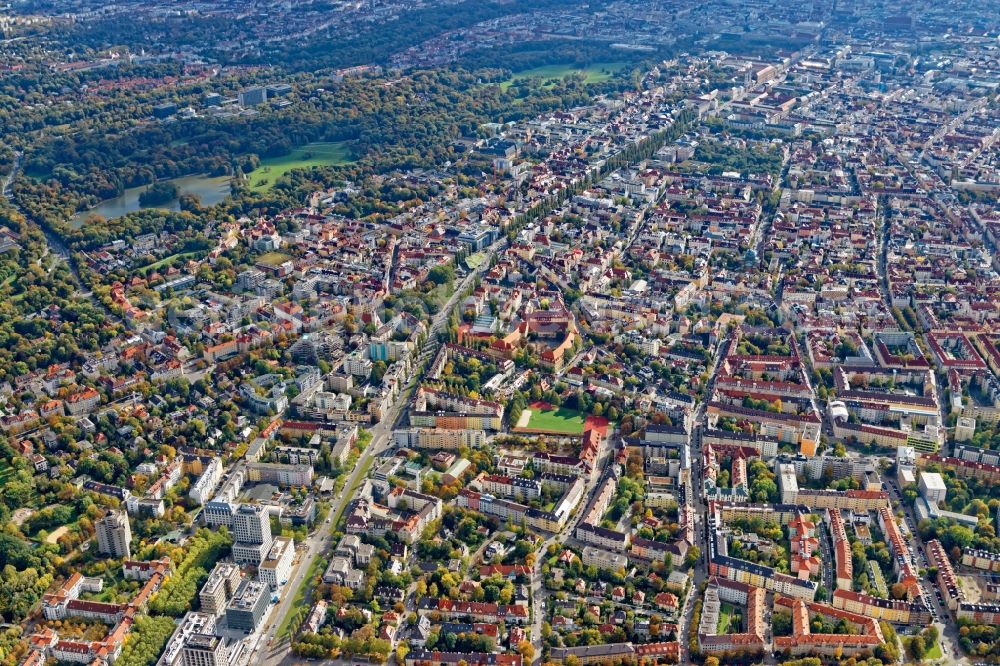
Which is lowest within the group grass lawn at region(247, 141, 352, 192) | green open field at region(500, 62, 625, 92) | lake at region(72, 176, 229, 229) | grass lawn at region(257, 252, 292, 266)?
green open field at region(500, 62, 625, 92)

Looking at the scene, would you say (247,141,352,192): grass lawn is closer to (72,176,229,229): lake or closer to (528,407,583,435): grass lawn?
(72,176,229,229): lake

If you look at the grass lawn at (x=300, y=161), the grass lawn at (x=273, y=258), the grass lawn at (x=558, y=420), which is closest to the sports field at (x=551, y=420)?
the grass lawn at (x=558, y=420)

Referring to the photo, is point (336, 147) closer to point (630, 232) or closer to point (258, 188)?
point (258, 188)

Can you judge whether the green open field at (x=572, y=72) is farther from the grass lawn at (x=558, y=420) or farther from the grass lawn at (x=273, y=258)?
the grass lawn at (x=558, y=420)

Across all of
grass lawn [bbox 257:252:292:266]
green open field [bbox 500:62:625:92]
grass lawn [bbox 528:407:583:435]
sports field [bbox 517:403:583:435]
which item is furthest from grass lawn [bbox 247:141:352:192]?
grass lawn [bbox 528:407:583:435]

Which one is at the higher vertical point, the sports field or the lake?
the sports field

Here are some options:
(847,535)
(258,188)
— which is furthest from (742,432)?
(258,188)

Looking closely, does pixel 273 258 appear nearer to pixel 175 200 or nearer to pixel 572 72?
pixel 175 200
